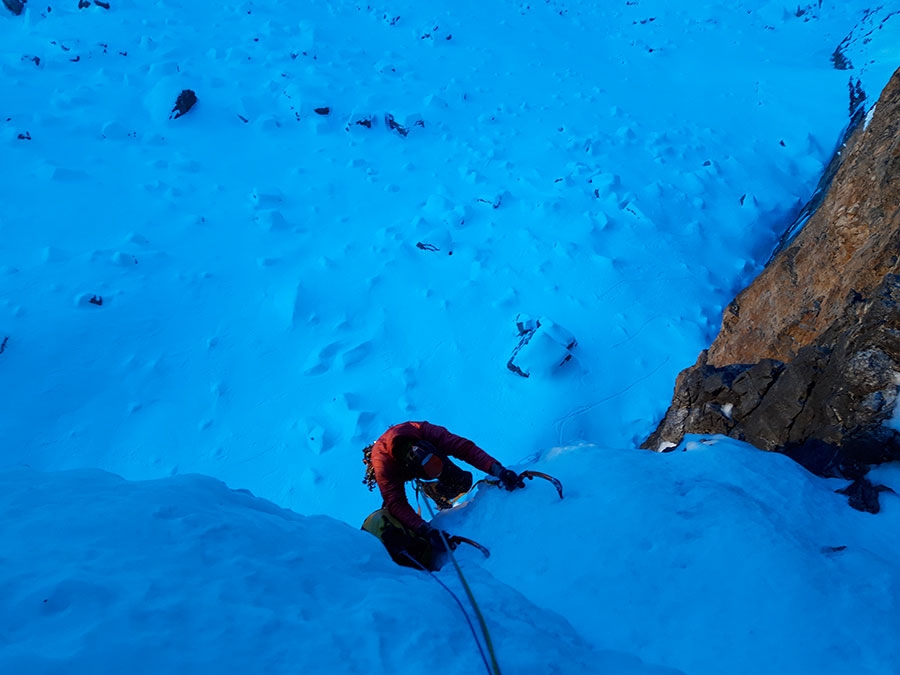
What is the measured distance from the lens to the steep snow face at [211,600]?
1.43m

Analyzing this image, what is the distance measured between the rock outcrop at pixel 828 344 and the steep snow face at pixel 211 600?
8.56 feet

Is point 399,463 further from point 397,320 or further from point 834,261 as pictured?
point 397,320

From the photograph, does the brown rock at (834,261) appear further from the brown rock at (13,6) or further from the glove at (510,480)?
the brown rock at (13,6)

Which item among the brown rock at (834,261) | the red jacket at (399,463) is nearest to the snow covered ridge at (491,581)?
the red jacket at (399,463)

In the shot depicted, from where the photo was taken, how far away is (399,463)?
3328mm

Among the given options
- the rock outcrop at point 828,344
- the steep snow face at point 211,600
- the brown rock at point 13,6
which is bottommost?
the steep snow face at point 211,600

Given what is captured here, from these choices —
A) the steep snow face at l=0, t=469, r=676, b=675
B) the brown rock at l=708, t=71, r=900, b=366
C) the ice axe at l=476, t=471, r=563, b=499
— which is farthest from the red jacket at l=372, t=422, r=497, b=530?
the brown rock at l=708, t=71, r=900, b=366

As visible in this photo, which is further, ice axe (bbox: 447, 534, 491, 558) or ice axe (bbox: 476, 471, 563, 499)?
ice axe (bbox: 476, 471, 563, 499)

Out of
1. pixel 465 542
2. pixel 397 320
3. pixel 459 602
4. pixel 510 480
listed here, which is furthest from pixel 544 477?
A: pixel 397 320

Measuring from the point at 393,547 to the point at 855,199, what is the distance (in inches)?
214

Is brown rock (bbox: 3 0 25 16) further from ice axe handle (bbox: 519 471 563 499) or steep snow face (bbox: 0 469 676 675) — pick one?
ice axe handle (bbox: 519 471 563 499)

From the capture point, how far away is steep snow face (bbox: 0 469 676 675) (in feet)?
4.71

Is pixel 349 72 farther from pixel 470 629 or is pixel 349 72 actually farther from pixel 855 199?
pixel 470 629

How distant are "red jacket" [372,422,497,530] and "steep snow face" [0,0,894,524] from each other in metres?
3.20
